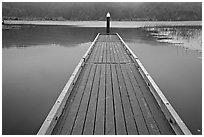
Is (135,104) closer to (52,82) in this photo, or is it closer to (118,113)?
(118,113)

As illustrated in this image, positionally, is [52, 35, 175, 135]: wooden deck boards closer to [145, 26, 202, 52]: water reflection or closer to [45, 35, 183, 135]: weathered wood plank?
[45, 35, 183, 135]: weathered wood plank

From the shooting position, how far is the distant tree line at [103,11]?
229 ft

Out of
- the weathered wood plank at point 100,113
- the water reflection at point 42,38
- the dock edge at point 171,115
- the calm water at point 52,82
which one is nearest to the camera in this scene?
the dock edge at point 171,115

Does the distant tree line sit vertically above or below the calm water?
above

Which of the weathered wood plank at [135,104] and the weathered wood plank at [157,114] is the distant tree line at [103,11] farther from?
the weathered wood plank at [157,114]

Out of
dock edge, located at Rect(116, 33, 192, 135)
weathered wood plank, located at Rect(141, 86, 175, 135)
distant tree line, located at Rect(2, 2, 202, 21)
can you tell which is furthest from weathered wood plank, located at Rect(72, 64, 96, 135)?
distant tree line, located at Rect(2, 2, 202, 21)

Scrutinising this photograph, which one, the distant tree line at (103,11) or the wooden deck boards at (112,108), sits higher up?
the distant tree line at (103,11)

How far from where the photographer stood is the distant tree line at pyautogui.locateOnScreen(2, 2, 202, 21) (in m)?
69.9

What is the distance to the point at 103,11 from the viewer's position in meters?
76.4

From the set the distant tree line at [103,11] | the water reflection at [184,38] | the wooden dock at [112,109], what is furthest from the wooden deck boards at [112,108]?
A: the distant tree line at [103,11]

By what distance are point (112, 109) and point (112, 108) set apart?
4 cm

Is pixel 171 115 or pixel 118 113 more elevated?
pixel 171 115

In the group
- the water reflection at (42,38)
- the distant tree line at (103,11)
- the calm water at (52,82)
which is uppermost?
the distant tree line at (103,11)

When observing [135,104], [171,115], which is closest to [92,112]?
[135,104]
